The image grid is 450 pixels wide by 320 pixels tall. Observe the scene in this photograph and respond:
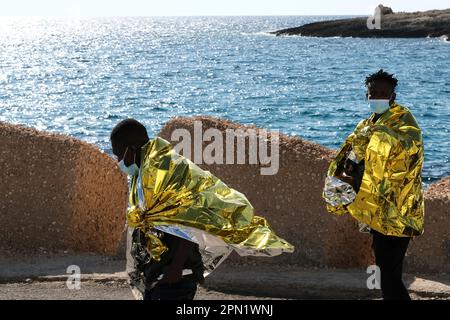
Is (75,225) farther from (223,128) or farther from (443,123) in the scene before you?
(443,123)

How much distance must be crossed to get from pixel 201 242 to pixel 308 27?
396 ft

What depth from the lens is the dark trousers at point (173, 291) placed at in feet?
14.8

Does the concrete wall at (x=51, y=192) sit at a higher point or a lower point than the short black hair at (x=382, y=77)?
lower

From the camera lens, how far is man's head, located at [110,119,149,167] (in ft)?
14.8

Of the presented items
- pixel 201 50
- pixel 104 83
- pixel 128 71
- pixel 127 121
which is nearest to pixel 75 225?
pixel 127 121

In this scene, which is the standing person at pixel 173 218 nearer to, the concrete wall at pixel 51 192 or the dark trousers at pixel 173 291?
the dark trousers at pixel 173 291

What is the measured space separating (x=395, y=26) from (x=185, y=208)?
105m

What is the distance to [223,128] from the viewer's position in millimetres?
8203

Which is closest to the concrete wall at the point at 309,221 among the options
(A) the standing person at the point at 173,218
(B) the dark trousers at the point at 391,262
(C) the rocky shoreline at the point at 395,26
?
A: (B) the dark trousers at the point at 391,262

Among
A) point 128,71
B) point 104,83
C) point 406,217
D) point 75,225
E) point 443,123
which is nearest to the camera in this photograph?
point 406,217

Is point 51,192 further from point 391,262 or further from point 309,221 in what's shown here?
point 391,262

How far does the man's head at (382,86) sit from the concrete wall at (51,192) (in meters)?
3.79

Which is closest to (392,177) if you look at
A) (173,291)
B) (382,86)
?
(382,86)

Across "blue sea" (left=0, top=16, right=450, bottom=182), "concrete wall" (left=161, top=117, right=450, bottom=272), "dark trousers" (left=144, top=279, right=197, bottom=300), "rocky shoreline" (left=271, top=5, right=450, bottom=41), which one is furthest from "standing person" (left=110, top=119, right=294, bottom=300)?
"rocky shoreline" (left=271, top=5, right=450, bottom=41)
